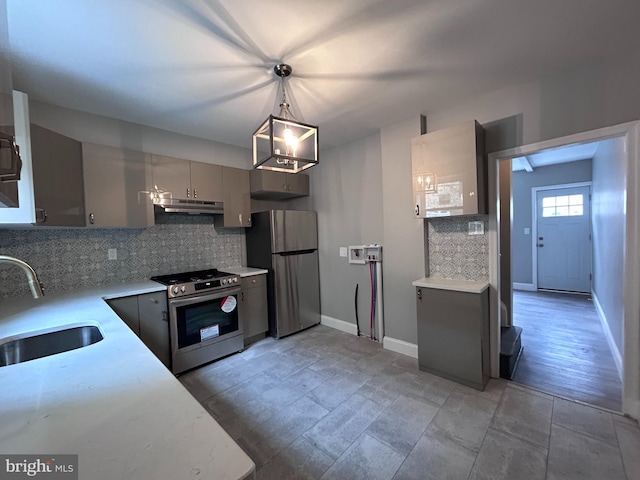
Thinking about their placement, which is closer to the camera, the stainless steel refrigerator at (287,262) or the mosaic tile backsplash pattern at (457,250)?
the mosaic tile backsplash pattern at (457,250)

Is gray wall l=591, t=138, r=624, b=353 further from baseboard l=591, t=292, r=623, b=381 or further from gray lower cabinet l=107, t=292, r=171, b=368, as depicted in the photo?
gray lower cabinet l=107, t=292, r=171, b=368

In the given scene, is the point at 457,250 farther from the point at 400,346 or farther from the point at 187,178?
the point at 187,178

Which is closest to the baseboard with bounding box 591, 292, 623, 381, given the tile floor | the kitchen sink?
the tile floor

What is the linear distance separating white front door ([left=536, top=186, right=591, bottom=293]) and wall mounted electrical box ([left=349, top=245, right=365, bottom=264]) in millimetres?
4498

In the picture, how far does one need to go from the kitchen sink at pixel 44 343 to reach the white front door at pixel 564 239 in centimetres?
702

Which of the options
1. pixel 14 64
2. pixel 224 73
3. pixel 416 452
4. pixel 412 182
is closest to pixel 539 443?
pixel 416 452

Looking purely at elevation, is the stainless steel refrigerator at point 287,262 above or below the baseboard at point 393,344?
above

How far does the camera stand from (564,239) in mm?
5242

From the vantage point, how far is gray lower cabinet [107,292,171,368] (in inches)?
90.6

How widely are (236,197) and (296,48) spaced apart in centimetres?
201

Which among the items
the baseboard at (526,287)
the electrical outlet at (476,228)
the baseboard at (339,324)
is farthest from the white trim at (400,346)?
the baseboard at (526,287)

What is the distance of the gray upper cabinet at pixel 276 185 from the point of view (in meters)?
3.43

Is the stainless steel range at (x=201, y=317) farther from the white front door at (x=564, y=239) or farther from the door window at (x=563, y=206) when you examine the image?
the door window at (x=563, y=206)

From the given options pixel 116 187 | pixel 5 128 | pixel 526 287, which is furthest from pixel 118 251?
pixel 526 287
